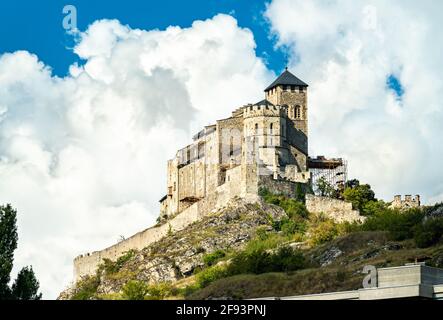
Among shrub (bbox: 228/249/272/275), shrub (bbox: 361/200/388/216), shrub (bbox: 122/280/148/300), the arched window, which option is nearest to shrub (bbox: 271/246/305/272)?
shrub (bbox: 228/249/272/275)

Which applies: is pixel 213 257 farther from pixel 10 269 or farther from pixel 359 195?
pixel 10 269

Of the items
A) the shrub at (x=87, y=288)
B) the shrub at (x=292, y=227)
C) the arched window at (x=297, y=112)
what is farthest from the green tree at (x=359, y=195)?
the shrub at (x=87, y=288)

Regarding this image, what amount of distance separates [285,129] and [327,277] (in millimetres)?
30036

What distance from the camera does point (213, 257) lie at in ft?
271

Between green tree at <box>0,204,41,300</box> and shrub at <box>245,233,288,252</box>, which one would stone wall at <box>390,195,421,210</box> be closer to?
shrub at <box>245,233,288,252</box>

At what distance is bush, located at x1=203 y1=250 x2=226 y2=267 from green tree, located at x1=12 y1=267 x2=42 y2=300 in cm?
2195

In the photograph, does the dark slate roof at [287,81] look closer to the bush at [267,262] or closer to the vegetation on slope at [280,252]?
the vegetation on slope at [280,252]

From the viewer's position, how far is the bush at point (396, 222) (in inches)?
2817

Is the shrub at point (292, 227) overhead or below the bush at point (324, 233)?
overhead

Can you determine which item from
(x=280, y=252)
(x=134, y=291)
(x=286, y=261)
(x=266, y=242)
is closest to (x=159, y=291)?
(x=134, y=291)
